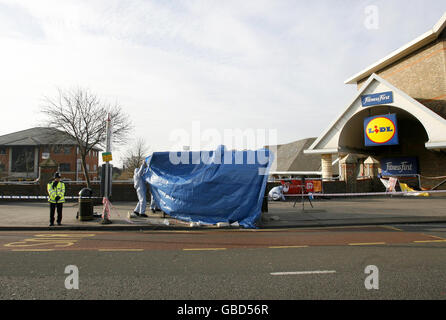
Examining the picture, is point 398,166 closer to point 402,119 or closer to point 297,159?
point 402,119

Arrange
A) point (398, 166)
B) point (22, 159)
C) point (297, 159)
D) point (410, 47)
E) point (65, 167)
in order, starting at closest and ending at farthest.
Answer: point (410, 47), point (398, 166), point (297, 159), point (22, 159), point (65, 167)

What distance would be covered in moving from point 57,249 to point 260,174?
6720mm

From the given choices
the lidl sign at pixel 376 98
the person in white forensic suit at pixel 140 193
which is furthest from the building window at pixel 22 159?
the lidl sign at pixel 376 98

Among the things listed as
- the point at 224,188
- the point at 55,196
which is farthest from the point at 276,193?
the point at 55,196

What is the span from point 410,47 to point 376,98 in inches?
299

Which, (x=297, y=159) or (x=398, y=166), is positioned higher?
A: (x=297, y=159)

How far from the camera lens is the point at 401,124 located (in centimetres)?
2642

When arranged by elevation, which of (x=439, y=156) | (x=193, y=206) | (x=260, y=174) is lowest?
(x=193, y=206)

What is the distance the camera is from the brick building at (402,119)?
67.3 feet

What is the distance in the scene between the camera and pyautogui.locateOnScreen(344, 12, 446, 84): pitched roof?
22094 mm

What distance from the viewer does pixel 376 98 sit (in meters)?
21.3
